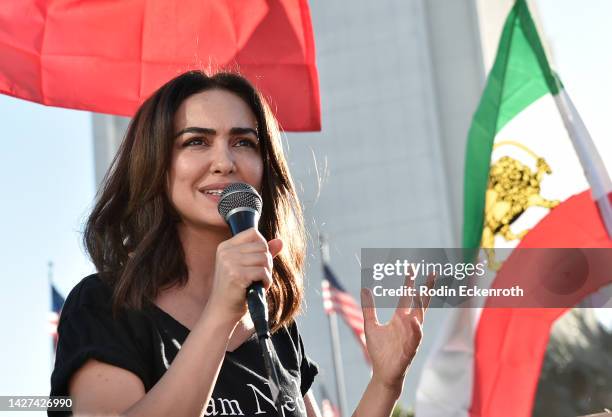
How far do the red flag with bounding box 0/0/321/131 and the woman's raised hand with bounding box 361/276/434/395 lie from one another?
93.7 inches

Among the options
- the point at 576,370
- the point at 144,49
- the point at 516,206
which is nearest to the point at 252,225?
the point at 144,49

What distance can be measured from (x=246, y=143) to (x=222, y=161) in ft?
0.66

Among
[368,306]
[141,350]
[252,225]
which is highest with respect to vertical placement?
[252,225]

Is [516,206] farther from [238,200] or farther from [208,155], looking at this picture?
[238,200]

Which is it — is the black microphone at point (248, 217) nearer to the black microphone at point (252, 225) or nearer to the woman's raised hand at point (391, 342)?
the black microphone at point (252, 225)

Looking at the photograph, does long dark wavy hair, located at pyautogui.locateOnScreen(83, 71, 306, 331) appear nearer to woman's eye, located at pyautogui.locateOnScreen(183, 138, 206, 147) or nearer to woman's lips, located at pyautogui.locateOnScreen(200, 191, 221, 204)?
woman's eye, located at pyautogui.locateOnScreen(183, 138, 206, 147)

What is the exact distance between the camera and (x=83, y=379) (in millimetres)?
3105

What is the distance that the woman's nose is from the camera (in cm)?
347

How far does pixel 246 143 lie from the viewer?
3.66 meters

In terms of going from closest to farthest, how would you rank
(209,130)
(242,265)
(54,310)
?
(242,265) < (209,130) < (54,310)

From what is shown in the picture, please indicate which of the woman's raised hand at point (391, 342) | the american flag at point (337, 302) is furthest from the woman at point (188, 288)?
the american flag at point (337, 302)

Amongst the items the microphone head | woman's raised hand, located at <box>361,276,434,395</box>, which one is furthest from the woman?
the microphone head

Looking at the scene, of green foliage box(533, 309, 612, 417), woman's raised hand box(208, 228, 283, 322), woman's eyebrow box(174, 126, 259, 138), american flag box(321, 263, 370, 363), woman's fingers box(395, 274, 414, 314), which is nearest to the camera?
woman's raised hand box(208, 228, 283, 322)

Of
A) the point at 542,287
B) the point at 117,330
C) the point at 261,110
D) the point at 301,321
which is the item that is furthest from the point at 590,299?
the point at 301,321
